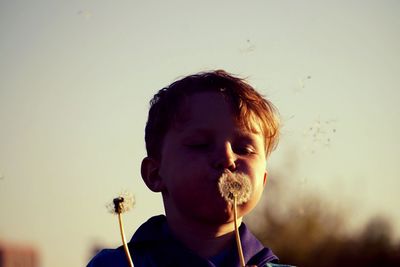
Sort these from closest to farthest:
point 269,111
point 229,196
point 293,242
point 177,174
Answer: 1. point 229,196
2. point 177,174
3. point 269,111
4. point 293,242

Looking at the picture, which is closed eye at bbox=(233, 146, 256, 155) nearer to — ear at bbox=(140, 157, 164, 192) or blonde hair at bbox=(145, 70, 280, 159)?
blonde hair at bbox=(145, 70, 280, 159)

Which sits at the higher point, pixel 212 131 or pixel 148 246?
pixel 212 131

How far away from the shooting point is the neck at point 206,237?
15.2 ft

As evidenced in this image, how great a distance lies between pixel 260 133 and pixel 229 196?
0.55 m

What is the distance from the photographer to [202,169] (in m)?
4.53

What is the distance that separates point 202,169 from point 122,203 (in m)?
0.44

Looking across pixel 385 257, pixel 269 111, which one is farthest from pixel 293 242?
pixel 269 111

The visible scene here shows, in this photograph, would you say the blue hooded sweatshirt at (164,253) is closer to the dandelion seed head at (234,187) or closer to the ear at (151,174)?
the ear at (151,174)

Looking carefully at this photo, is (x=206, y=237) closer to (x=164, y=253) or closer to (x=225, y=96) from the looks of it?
(x=164, y=253)

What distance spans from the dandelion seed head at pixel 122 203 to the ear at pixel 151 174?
59 centimetres

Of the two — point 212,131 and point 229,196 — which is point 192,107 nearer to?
point 212,131

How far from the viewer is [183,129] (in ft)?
15.6

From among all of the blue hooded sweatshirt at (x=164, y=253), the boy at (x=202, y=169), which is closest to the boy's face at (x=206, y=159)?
the boy at (x=202, y=169)

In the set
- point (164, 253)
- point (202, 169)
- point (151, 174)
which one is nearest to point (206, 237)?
point (164, 253)
